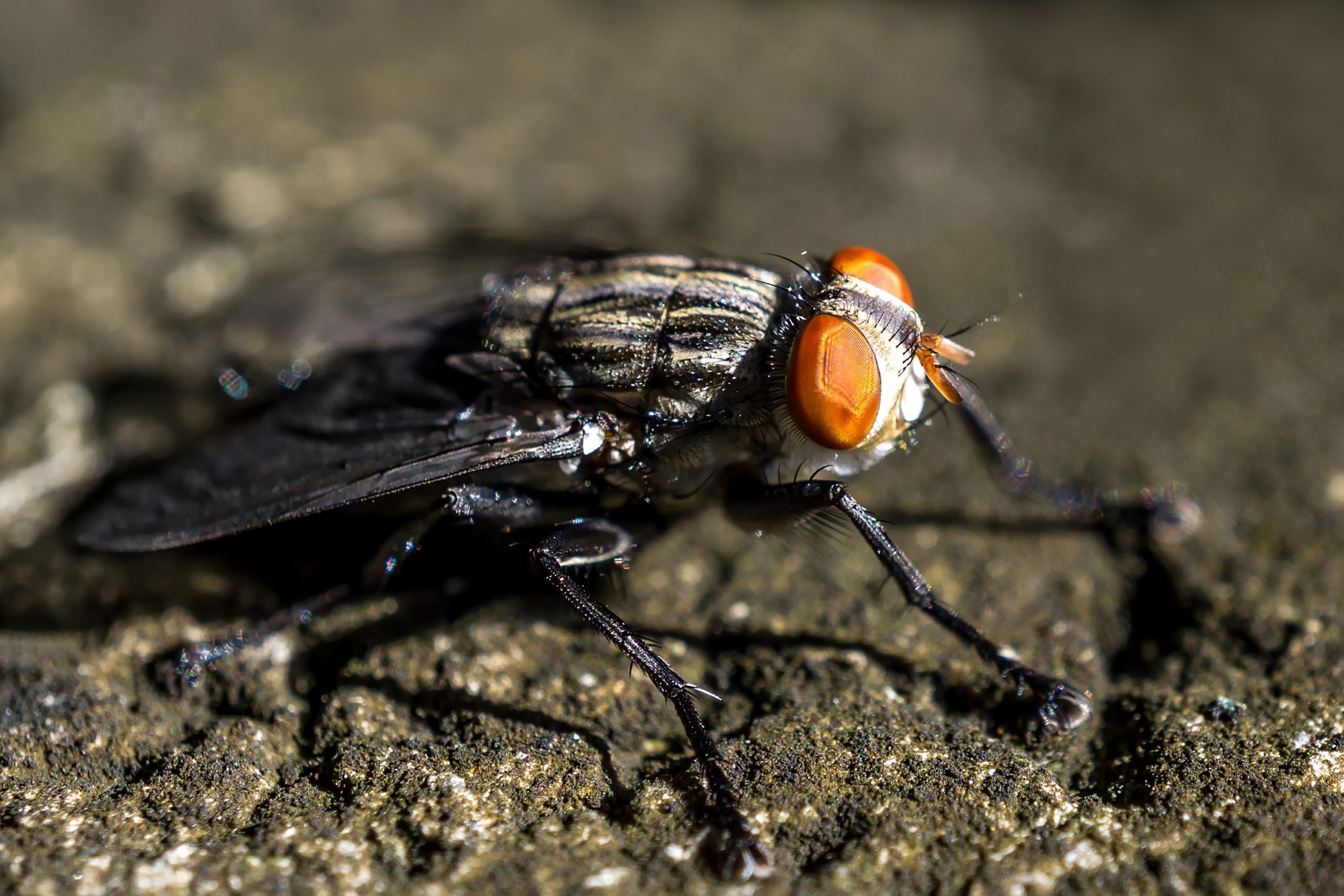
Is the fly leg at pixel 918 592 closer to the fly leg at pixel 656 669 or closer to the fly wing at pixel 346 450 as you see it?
the fly leg at pixel 656 669

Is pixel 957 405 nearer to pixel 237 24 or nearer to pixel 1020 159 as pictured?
pixel 1020 159

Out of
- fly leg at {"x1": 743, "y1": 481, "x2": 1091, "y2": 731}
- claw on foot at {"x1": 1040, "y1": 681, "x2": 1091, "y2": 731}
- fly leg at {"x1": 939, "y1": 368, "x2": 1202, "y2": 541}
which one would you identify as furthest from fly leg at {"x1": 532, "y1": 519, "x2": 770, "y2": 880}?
fly leg at {"x1": 939, "y1": 368, "x2": 1202, "y2": 541}

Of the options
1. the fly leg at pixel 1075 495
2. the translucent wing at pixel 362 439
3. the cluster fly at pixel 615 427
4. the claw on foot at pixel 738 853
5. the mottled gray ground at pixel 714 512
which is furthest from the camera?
the fly leg at pixel 1075 495

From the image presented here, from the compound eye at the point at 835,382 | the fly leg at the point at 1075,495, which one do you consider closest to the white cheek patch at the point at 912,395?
the compound eye at the point at 835,382

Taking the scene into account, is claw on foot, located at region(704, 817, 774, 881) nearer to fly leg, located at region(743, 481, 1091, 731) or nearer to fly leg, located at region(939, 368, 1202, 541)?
fly leg, located at region(743, 481, 1091, 731)

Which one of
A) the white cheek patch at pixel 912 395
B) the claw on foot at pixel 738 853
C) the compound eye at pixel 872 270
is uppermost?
the compound eye at pixel 872 270
